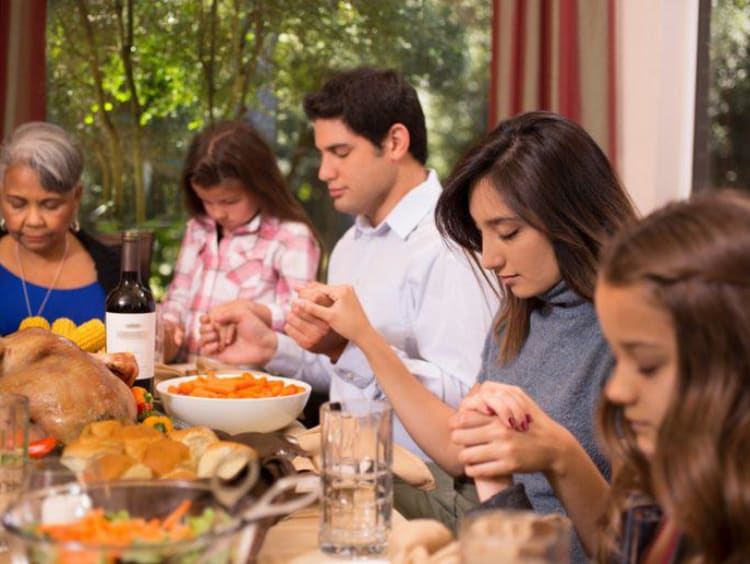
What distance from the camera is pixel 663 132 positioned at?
3.37 m

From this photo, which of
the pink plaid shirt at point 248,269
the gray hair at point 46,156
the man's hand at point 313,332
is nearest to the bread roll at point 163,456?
the man's hand at point 313,332

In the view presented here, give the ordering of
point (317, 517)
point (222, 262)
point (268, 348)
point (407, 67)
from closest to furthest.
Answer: point (317, 517) < point (268, 348) < point (222, 262) < point (407, 67)

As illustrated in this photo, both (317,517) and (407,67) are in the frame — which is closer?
(317,517)

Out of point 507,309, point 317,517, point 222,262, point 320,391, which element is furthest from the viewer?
point 222,262

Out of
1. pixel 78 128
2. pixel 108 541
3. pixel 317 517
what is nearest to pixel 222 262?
pixel 78 128

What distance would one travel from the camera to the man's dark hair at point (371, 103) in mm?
2600

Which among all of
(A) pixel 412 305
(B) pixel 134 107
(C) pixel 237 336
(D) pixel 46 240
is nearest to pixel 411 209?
(A) pixel 412 305

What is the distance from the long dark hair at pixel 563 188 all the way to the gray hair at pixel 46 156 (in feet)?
4.95

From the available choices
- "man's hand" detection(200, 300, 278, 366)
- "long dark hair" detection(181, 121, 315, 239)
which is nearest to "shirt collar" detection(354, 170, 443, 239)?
"man's hand" detection(200, 300, 278, 366)

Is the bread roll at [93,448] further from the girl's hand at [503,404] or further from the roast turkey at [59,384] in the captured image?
the girl's hand at [503,404]

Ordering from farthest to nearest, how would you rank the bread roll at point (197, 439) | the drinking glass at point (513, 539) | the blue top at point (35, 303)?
the blue top at point (35, 303) < the bread roll at point (197, 439) < the drinking glass at point (513, 539)

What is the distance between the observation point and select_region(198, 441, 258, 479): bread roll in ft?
3.74

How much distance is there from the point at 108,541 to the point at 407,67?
325 cm

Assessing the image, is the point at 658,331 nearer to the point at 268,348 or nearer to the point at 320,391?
the point at 268,348
